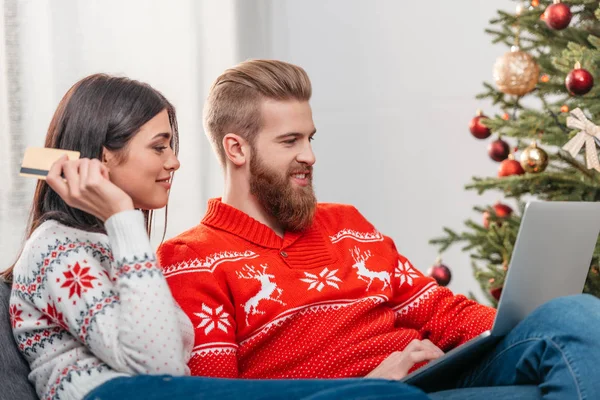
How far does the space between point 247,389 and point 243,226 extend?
60 centimetres

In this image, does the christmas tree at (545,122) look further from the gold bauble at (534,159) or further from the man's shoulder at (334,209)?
the man's shoulder at (334,209)

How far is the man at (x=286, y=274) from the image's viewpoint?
154 centimetres

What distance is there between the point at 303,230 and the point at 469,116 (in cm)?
205

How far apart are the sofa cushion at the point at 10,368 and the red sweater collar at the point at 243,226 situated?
1.57ft

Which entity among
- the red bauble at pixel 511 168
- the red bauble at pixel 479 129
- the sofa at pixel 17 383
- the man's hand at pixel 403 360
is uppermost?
the red bauble at pixel 479 129

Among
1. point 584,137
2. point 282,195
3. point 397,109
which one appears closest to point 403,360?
point 282,195

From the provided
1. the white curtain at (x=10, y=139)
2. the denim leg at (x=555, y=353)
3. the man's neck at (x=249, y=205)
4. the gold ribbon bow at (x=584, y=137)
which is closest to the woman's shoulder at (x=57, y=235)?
the man's neck at (x=249, y=205)

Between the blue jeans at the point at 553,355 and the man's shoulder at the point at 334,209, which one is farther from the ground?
the man's shoulder at the point at 334,209

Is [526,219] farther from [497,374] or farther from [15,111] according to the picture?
[15,111]

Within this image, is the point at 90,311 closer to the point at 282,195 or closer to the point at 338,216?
the point at 282,195

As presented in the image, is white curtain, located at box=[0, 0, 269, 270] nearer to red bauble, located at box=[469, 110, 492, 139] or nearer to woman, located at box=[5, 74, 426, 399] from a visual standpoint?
woman, located at box=[5, 74, 426, 399]

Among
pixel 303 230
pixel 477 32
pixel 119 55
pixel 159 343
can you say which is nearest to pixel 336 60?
pixel 477 32

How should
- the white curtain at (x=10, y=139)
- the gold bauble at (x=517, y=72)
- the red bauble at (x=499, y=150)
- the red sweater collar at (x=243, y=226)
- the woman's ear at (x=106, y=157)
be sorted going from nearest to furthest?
the woman's ear at (x=106, y=157)
the red sweater collar at (x=243, y=226)
the white curtain at (x=10, y=139)
the gold bauble at (x=517, y=72)
the red bauble at (x=499, y=150)

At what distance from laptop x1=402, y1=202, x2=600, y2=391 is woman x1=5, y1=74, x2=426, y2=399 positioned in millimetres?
368
